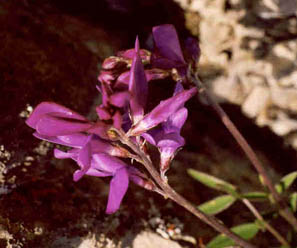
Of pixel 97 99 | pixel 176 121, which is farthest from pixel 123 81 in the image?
pixel 97 99

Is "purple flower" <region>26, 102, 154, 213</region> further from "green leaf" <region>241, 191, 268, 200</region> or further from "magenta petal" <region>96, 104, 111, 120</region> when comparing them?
"green leaf" <region>241, 191, 268, 200</region>

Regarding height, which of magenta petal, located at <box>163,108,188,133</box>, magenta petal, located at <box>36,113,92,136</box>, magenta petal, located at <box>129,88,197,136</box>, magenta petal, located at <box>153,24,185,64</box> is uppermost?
magenta petal, located at <box>153,24,185,64</box>

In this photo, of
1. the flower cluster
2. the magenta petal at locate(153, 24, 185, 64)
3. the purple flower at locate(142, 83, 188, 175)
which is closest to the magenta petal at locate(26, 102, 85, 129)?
the flower cluster

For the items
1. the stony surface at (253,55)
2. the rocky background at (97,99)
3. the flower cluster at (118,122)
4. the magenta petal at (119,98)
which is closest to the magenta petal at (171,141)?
the flower cluster at (118,122)

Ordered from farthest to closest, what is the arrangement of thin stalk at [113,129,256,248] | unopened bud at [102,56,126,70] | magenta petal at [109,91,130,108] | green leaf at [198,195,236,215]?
green leaf at [198,195,236,215]
unopened bud at [102,56,126,70]
thin stalk at [113,129,256,248]
magenta petal at [109,91,130,108]

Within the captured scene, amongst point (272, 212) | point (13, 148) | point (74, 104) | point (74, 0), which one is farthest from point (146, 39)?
point (272, 212)

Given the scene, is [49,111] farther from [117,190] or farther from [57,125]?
[117,190]

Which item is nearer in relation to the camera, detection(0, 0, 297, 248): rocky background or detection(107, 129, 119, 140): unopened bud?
detection(107, 129, 119, 140): unopened bud
